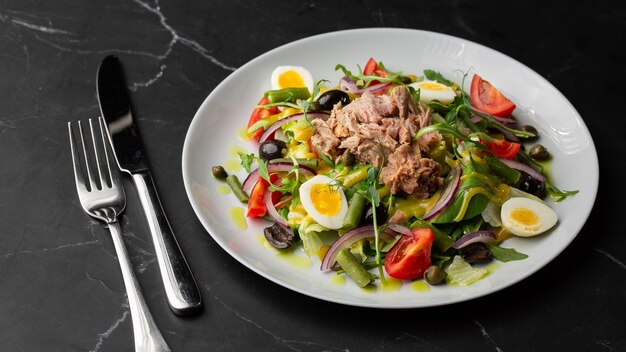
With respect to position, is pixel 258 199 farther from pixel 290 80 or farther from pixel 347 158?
pixel 290 80

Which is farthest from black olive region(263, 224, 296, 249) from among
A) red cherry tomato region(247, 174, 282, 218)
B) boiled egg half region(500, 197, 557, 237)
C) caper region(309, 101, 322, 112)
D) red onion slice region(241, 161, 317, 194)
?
boiled egg half region(500, 197, 557, 237)

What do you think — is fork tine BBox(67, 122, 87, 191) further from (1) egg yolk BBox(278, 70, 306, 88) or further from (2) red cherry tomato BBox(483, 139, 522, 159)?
(2) red cherry tomato BBox(483, 139, 522, 159)

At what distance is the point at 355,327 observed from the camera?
169 inches

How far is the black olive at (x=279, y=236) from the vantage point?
4.55m

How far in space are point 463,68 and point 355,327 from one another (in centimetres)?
243

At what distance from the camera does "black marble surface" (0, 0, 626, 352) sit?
→ 432 cm

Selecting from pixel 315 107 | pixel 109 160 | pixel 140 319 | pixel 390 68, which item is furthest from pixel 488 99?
pixel 140 319

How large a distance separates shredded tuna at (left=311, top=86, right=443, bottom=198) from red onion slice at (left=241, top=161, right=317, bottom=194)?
0.17m

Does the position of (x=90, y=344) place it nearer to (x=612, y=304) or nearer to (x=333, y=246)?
(x=333, y=246)

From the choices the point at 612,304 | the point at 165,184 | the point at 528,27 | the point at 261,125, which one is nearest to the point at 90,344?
the point at 165,184

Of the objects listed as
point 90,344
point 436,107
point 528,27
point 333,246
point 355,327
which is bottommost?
point 90,344

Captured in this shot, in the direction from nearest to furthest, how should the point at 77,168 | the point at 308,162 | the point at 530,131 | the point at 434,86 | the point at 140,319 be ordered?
1. the point at 140,319
2. the point at 308,162
3. the point at 77,168
4. the point at 530,131
5. the point at 434,86

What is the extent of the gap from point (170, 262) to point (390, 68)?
2.42 metres

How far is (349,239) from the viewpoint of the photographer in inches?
176
